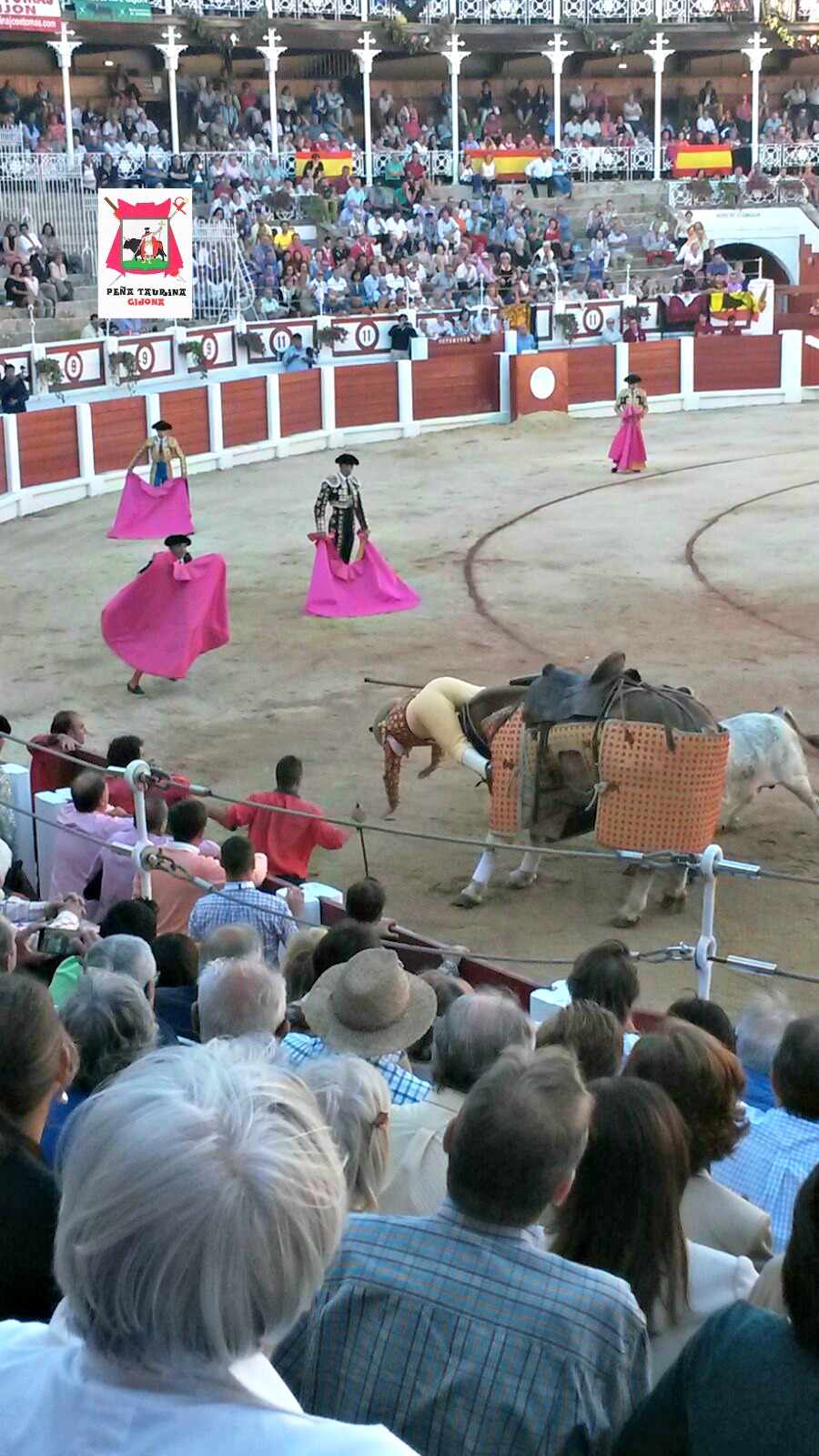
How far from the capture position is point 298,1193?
1.34m

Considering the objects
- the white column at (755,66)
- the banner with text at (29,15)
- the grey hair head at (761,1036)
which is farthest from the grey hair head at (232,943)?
the white column at (755,66)

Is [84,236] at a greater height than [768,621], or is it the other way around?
[84,236]

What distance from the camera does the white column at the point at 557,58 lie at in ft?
106

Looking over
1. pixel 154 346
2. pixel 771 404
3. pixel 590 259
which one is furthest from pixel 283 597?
pixel 590 259

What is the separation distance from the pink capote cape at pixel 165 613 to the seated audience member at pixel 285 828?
358 cm

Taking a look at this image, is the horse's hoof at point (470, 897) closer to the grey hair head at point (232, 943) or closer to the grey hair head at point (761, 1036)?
the grey hair head at point (232, 943)

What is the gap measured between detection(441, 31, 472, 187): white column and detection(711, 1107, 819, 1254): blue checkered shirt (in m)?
29.5

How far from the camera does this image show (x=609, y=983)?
3570mm

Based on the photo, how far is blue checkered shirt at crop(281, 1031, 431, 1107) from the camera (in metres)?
2.99

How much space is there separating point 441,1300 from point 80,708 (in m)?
7.92

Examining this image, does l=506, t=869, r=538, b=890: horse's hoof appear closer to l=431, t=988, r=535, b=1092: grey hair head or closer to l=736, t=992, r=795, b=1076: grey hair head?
l=736, t=992, r=795, b=1076: grey hair head

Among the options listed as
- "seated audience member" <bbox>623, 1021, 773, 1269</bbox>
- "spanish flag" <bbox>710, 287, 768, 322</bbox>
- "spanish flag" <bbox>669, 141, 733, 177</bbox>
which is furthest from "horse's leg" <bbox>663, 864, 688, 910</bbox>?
"spanish flag" <bbox>669, 141, 733, 177</bbox>

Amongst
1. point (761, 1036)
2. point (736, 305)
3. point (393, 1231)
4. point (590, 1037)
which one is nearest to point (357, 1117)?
point (393, 1231)

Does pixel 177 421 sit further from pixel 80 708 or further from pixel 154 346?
pixel 80 708
